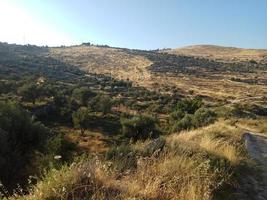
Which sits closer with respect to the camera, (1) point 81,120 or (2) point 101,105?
(1) point 81,120

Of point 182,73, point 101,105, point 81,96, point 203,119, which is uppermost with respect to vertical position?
point 203,119

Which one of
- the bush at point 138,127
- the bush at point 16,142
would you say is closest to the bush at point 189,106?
the bush at point 138,127

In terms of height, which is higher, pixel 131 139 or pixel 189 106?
pixel 131 139

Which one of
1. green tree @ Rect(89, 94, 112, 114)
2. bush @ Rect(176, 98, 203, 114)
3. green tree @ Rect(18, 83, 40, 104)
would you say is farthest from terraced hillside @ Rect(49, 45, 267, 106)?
green tree @ Rect(18, 83, 40, 104)

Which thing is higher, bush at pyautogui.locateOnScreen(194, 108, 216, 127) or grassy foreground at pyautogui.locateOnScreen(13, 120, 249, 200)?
grassy foreground at pyautogui.locateOnScreen(13, 120, 249, 200)

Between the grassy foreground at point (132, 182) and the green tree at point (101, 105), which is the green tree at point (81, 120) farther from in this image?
the grassy foreground at point (132, 182)

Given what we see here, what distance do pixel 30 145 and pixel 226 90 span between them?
7021 centimetres

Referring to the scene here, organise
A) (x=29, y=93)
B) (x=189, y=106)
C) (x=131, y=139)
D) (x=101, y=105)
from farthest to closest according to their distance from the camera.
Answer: (x=29, y=93)
(x=101, y=105)
(x=189, y=106)
(x=131, y=139)

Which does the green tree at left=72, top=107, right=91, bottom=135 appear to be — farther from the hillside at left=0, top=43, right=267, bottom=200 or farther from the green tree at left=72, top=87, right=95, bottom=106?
the green tree at left=72, top=87, right=95, bottom=106

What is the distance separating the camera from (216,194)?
23.7 ft

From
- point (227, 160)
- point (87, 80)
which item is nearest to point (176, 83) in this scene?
point (87, 80)

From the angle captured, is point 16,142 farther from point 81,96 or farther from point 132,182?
Answer: point 81,96

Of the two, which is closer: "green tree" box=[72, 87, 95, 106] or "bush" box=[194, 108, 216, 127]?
"bush" box=[194, 108, 216, 127]

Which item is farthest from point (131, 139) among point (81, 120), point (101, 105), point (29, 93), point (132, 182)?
point (29, 93)
